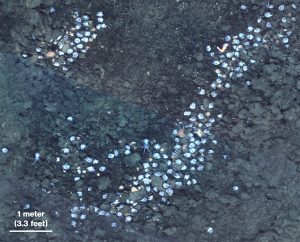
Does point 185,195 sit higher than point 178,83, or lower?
lower

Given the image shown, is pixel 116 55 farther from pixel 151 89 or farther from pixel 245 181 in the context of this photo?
pixel 245 181

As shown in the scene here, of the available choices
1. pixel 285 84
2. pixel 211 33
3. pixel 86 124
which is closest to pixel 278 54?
pixel 285 84

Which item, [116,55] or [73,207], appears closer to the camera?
[73,207]

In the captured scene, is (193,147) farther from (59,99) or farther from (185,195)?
(59,99)

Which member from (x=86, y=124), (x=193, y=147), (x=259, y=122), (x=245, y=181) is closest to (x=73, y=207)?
(x=86, y=124)

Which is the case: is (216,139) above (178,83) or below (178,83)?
below

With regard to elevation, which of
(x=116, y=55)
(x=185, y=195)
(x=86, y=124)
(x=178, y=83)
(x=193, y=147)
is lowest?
(x=185, y=195)
